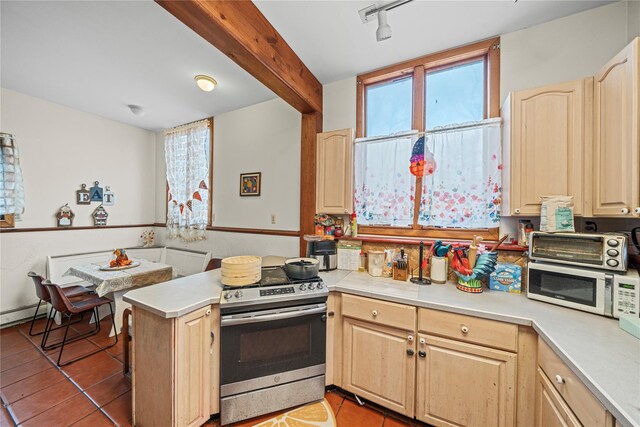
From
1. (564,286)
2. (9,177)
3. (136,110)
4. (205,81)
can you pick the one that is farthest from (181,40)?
(564,286)

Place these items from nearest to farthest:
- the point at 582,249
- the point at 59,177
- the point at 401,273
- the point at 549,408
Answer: the point at 549,408, the point at 582,249, the point at 401,273, the point at 59,177

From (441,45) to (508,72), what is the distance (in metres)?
0.55

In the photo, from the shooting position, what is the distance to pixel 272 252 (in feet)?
9.02

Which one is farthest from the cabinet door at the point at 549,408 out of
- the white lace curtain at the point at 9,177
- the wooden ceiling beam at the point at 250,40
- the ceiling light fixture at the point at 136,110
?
the white lace curtain at the point at 9,177

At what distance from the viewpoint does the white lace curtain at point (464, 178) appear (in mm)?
1792

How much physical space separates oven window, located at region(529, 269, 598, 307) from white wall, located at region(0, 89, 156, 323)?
5023mm

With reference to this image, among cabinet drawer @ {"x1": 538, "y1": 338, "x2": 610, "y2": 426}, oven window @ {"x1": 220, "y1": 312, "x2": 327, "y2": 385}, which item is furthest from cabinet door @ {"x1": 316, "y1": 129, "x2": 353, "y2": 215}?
cabinet drawer @ {"x1": 538, "y1": 338, "x2": 610, "y2": 426}

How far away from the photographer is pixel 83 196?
10.9ft

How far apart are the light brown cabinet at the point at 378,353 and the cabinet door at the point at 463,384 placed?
3.0 inches

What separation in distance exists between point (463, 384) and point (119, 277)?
9.80ft

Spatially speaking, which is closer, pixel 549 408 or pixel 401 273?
pixel 549 408

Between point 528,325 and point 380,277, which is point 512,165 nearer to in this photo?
point 528,325

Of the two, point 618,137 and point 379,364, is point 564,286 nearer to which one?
point 618,137

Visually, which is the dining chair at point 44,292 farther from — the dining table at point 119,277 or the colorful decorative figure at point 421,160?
the colorful decorative figure at point 421,160
